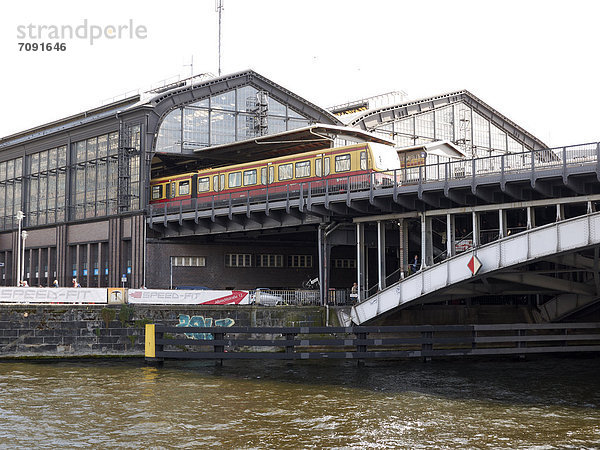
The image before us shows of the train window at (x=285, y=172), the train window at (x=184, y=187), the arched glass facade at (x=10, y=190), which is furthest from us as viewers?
the arched glass facade at (x=10, y=190)

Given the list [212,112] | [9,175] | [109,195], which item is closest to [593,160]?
[212,112]

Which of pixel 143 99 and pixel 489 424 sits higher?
pixel 143 99

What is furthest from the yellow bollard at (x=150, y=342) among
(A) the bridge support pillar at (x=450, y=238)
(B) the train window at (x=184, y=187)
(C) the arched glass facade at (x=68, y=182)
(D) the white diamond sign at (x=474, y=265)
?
(C) the arched glass facade at (x=68, y=182)

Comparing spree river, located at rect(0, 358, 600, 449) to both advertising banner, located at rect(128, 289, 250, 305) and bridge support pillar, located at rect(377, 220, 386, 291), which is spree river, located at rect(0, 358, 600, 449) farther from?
bridge support pillar, located at rect(377, 220, 386, 291)

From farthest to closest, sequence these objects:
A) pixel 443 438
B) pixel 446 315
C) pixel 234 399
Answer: pixel 446 315
pixel 234 399
pixel 443 438

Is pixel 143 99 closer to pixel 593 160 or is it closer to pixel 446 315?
pixel 446 315

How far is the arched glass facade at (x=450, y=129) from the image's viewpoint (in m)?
75.6

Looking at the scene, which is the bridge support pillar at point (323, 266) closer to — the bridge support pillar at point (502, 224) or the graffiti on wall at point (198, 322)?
the graffiti on wall at point (198, 322)

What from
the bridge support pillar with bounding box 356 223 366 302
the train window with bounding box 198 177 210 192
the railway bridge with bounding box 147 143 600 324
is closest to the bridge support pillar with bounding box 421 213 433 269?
the railway bridge with bounding box 147 143 600 324

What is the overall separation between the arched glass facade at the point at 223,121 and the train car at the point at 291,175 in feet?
12.1

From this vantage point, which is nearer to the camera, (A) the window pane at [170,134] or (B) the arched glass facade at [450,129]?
(A) the window pane at [170,134]

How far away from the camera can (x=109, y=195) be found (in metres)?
60.6

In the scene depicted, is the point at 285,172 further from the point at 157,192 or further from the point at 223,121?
the point at 223,121

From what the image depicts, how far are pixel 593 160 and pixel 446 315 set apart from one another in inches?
676
